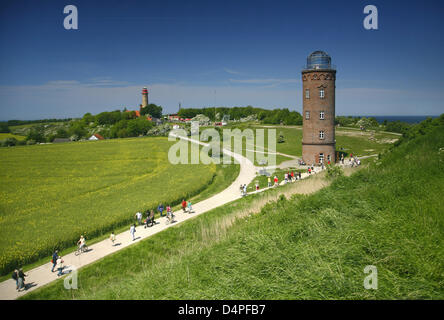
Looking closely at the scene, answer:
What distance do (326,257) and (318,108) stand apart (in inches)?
1182

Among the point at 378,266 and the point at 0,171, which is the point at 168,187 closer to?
the point at 378,266

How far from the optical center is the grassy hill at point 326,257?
6285 mm

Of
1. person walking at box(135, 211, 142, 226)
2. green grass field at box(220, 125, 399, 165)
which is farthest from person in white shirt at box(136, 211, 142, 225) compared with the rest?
green grass field at box(220, 125, 399, 165)

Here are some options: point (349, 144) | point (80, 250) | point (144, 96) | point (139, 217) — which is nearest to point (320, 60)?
point (349, 144)

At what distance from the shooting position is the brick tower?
109ft

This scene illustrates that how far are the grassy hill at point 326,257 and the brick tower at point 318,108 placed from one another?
22132mm

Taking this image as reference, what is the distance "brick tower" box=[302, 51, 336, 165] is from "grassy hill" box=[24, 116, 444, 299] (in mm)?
22132

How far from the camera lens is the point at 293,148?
51281mm

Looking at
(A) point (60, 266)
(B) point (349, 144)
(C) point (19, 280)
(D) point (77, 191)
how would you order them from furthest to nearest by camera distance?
(B) point (349, 144)
(D) point (77, 191)
(A) point (60, 266)
(C) point (19, 280)

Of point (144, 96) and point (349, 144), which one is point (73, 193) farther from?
point (144, 96)

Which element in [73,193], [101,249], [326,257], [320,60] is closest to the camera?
[326,257]

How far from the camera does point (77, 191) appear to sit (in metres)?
28.7

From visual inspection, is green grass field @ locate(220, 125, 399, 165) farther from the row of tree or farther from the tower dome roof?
the row of tree

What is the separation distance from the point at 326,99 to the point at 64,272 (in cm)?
3246
